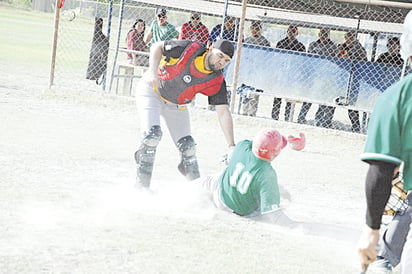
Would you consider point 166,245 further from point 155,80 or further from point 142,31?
point 142,31

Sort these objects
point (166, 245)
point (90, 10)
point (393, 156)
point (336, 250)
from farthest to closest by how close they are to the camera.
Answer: point (90, 10), point (336, 250), point (166, 245), point (393, 156)

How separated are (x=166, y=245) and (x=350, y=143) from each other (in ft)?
23.6

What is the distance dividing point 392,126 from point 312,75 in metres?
9.88

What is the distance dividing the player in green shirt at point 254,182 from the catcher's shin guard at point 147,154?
2.30 feet

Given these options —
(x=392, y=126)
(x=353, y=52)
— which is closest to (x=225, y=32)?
(x=353, y=52)

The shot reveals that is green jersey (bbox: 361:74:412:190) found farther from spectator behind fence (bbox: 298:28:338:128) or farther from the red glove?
spectator behind fence (bbox: 298:28:338:128)

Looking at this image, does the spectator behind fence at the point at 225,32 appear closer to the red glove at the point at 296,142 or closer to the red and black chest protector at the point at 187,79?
the red and black chest protector at the point at 187,79

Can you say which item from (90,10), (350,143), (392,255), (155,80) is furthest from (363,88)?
(90,10)

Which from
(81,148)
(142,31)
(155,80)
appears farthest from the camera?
(142,31)

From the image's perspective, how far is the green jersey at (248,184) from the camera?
5383 millimetres

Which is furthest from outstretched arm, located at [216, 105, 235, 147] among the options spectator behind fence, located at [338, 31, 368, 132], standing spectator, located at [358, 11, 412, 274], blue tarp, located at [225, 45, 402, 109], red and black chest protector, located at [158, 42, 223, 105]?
spectator behind fence, located at [338, 31, 368, 132]

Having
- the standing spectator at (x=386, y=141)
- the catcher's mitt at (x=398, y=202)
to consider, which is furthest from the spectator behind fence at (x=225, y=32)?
the standing spectator at (x=386, y=141)

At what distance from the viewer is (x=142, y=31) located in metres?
14.3

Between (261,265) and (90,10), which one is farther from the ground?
(90,10)
